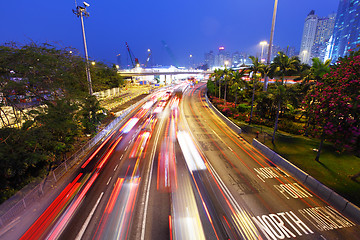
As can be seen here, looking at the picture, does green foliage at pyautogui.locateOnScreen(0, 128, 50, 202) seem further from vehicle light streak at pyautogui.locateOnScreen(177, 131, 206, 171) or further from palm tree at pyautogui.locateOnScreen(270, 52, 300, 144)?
palm tree at pyautogui.locateOnScreen(270, 52, 300, 144)

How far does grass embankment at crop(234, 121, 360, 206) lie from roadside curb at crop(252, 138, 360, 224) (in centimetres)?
77

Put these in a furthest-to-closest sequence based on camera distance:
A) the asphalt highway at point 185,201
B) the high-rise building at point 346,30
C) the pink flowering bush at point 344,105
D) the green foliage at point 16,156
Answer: the high-rise building at point 346,30 → the green foliage at point 16,156 → the pink flowering bush at point 344,105 → the asphalt highway at point 185,201

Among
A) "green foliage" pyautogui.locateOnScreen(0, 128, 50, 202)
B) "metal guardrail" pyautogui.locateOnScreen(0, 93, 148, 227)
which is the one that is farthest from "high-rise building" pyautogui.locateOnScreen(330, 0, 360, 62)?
"green foliage" pyautogui.locateOnScreen(0, 128, 50, 202)

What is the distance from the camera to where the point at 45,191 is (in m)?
13.9

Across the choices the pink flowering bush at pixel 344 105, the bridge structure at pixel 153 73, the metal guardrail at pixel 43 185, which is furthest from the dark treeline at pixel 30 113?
the bridge structure at pixel 153 73

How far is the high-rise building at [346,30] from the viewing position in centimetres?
14825

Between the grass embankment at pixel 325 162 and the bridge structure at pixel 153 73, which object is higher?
the bridge structure at pixel 153 73

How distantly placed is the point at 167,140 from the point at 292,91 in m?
17.4

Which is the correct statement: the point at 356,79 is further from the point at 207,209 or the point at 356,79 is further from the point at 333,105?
the point at 207,209

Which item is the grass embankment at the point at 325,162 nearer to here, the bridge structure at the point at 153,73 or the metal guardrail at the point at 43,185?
the metal guardrail at the point at 43,185

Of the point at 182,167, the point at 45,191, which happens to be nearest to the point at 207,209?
the point at 182,167

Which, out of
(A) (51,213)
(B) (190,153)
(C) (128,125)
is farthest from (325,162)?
(C) (128,125)

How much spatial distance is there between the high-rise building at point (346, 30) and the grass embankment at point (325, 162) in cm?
18490

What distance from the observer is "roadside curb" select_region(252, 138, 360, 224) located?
11.7 m
